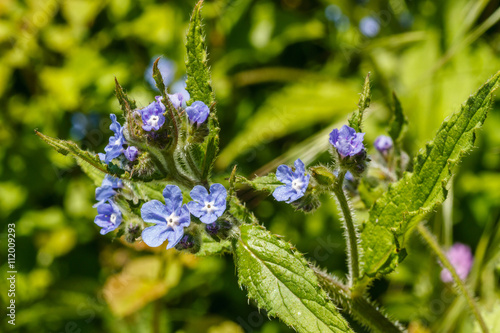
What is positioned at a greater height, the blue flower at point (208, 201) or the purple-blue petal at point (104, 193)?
the blue flower at point (208, 201)

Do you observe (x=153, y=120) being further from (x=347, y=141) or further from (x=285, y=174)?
(x=347, y=141)

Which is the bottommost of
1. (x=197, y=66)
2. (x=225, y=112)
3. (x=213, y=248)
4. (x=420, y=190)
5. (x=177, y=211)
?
(x=225, y=112)

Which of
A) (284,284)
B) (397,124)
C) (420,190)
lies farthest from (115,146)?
(397,124)

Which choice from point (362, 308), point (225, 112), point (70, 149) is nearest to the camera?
point (70, 149)

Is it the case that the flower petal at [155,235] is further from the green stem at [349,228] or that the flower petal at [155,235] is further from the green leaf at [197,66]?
the green stem at [349,228]

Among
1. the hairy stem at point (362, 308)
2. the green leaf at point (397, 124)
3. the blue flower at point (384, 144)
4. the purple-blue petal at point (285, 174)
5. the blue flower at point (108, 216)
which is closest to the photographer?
the purple-blue petal at point (285, 174)

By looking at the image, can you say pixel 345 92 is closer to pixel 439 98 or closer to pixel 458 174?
pixel 439 98

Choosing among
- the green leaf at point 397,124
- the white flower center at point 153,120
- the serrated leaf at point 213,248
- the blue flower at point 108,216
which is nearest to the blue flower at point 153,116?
the white flower center at point 153,120

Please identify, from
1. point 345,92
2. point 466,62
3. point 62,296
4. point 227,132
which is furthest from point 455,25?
point 62,296
